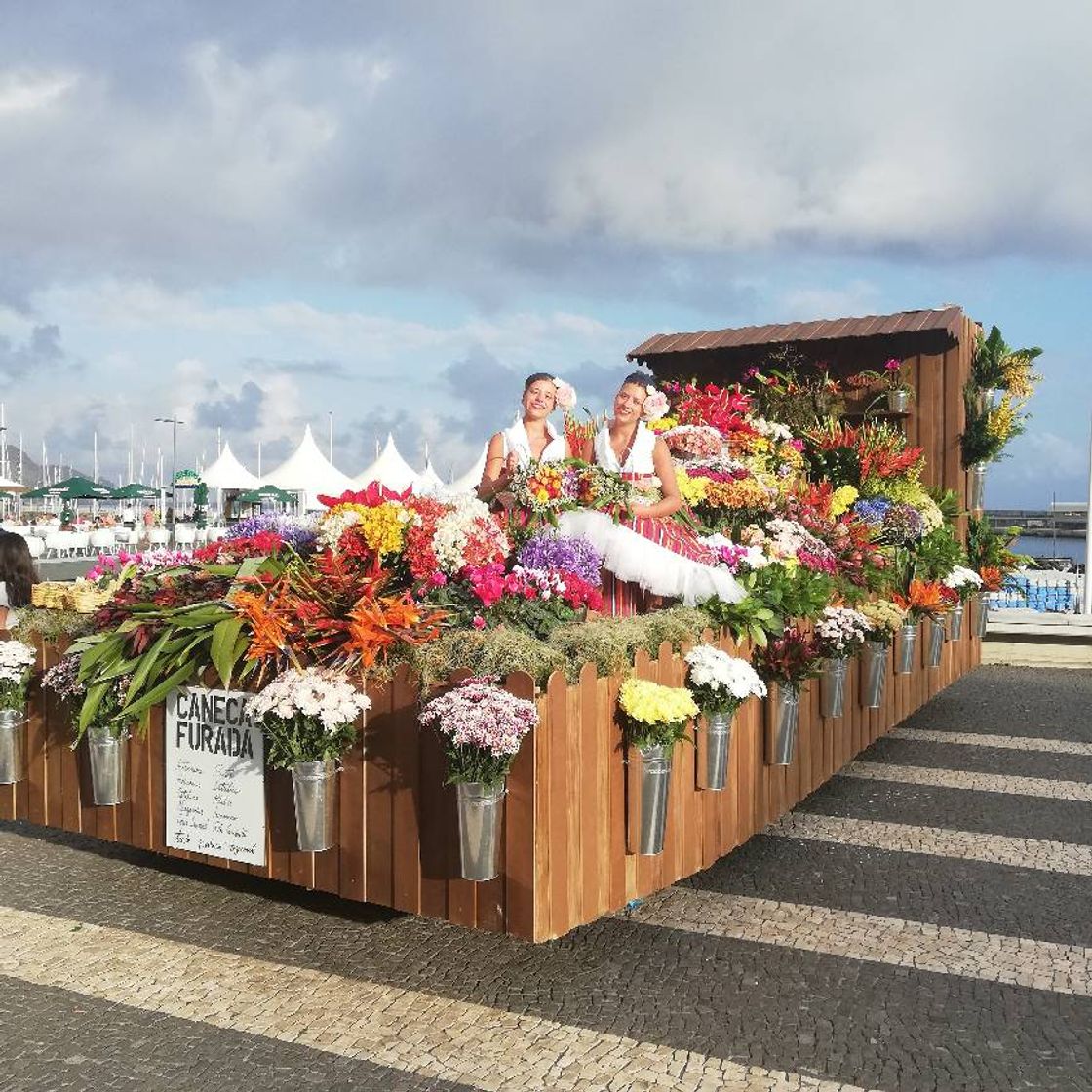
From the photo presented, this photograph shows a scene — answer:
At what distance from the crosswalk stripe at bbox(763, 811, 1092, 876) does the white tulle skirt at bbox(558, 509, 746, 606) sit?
1694 mm

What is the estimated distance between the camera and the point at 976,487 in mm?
12070

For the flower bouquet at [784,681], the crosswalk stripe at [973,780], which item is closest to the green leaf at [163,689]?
the flower bouquet at [784,681]

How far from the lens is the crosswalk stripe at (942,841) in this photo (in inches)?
233

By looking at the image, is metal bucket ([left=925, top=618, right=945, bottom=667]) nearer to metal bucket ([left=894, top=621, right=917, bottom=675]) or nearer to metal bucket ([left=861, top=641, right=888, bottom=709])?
metal bucket ([left=894, top=621, right=917, bottom=675])

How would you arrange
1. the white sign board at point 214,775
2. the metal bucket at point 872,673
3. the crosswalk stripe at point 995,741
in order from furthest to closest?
the crosswalk stripe at point 995,741, the metal bucket at point 872,673, the white sign board at point 214,775

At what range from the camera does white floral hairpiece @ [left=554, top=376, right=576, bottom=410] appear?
6.82 meters

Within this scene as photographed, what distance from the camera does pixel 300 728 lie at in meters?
4.26

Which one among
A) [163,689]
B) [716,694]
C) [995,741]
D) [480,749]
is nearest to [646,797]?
[716,694]

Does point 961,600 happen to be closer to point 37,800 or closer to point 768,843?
point 768,843

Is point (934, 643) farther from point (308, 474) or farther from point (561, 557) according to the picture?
point (308, 474)

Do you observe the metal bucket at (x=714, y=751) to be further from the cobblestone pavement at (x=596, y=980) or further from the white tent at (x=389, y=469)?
the white tent at (x=389, y=469)

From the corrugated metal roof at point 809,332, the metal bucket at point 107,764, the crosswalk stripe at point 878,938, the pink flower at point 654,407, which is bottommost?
the crosswalk stripe at point 878,938

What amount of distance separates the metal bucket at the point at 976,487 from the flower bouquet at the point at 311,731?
9113 millimetres

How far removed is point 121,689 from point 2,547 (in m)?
2.41
